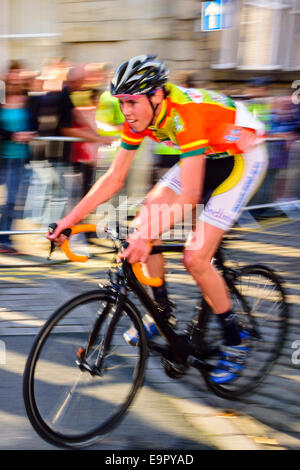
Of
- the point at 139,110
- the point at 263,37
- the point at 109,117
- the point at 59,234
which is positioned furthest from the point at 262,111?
the point at 59,234

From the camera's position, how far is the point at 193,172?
11.3 ft

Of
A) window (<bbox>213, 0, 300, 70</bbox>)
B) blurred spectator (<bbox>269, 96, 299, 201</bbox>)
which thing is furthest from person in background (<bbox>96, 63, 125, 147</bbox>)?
window (<bbox>213, 0, 300, 70</bbox>)

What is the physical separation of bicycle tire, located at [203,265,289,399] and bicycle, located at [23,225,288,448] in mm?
261

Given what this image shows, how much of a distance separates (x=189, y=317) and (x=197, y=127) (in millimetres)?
2029

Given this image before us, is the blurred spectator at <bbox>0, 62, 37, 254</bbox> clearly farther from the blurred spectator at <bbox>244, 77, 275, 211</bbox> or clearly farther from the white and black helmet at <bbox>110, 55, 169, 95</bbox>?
the white and black helmet at <bbox>110, 55, 169, 95</bbox>

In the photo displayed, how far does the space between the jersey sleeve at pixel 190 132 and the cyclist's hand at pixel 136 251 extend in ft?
1.75

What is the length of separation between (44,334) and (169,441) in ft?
2.95

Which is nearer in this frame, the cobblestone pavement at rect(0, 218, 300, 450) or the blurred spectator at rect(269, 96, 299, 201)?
the cobblestone pavement at rect(0, 218, 300, 450)

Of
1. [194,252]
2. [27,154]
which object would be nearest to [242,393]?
[194,252]

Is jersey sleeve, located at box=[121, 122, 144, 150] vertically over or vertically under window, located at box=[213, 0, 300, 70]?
under

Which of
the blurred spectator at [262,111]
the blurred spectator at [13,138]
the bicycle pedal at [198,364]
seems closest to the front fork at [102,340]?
the bicycle pedal at [198,364]

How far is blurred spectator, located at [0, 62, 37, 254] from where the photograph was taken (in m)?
7.17

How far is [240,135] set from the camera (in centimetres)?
379

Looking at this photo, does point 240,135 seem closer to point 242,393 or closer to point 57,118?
point 242,393
